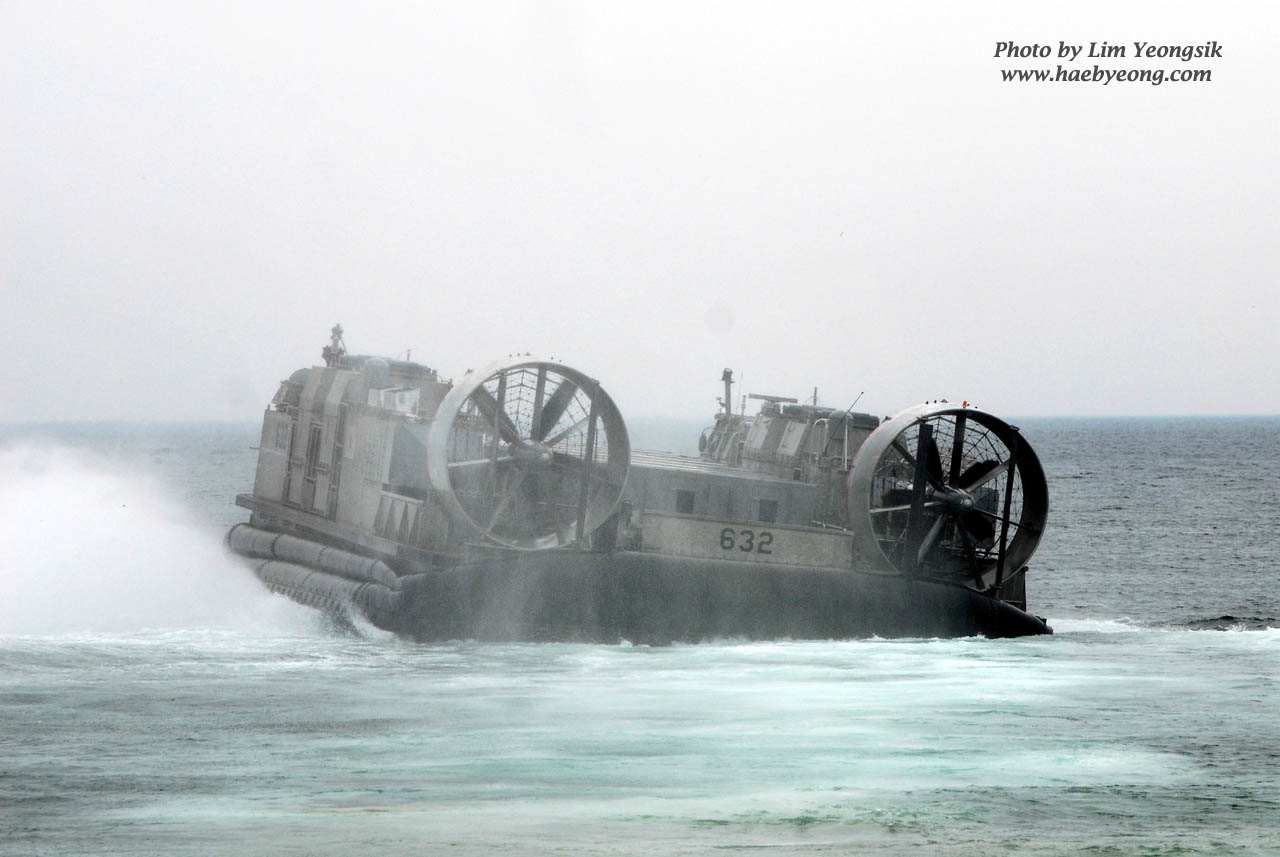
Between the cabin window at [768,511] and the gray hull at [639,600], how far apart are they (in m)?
1.53

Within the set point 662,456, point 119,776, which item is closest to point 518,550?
point 662,456

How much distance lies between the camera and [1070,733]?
1588cm

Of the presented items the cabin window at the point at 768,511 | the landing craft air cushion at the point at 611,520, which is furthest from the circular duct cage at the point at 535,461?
the cabin window at the point at 768,511

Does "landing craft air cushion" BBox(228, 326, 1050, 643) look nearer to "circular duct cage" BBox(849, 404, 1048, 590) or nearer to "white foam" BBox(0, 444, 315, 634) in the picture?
"circular duct cage" BBox(849, 404, 1048, 590)

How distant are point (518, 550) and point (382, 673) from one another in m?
3.17

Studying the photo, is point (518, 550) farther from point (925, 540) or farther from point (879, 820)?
point (879, 820)

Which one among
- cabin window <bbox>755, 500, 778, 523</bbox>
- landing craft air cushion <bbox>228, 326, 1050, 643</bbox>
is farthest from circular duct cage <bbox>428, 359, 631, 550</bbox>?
cabin window <bbox>755, 500, 778, 523</bbox>

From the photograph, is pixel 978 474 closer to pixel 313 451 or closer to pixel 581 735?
pixel 313 451

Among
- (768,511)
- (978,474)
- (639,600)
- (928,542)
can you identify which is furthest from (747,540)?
(978,474)

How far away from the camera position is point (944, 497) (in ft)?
76.7

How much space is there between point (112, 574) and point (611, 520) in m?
9.71

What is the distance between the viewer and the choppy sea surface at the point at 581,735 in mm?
11164

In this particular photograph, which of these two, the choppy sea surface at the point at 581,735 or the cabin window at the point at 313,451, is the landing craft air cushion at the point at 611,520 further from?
the choppy sea surface at the point at 581,735

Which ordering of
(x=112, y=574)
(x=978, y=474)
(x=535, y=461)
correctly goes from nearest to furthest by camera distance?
(x=535, y=461)
(x=978, y=474)
(x=112, y=574)
